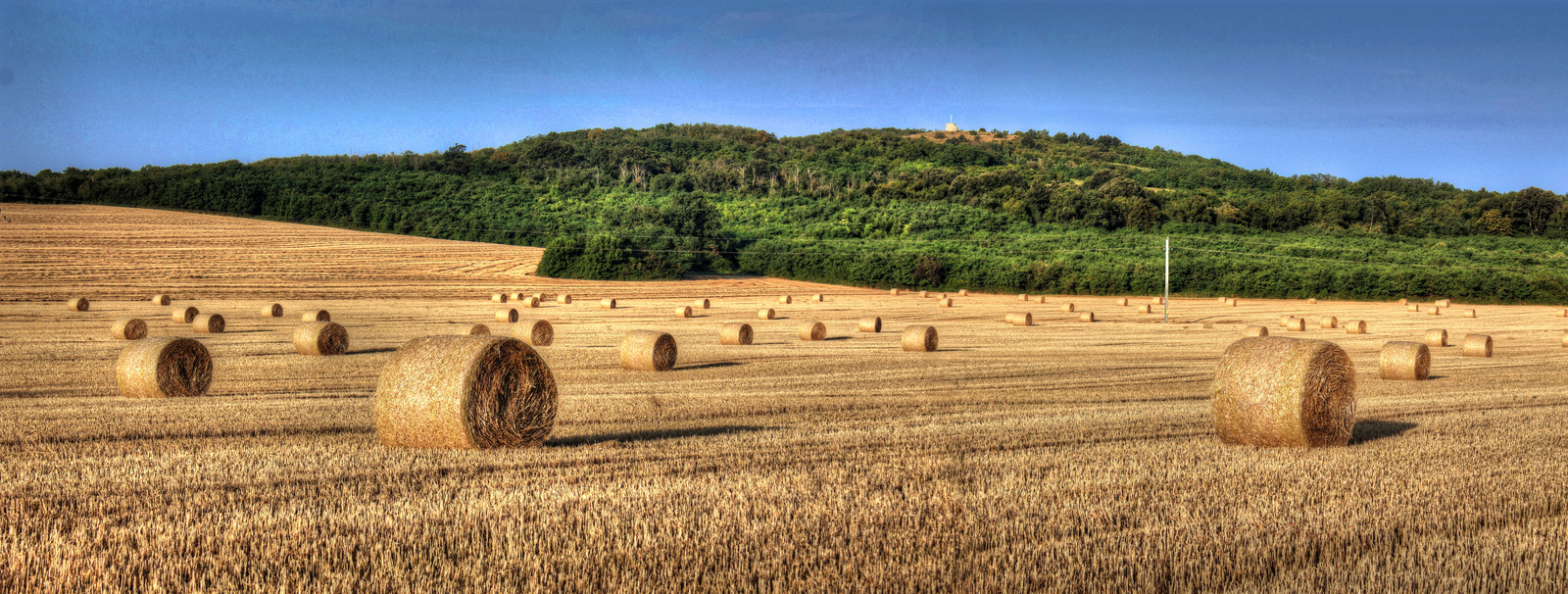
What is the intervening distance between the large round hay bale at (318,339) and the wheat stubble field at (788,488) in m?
1.16

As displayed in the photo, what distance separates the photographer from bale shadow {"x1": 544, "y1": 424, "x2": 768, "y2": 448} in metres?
9.57

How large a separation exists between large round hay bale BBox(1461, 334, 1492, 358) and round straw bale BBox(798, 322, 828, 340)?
13.6 meters

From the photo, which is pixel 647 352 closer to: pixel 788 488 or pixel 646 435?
pixel 646 435

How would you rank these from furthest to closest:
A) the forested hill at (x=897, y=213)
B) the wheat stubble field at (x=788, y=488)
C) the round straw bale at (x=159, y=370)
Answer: the forested hill at (x=897, y=213) < the round straw bale at (x=159, y=370) < the wheat stubble field at (x=788, y=488)

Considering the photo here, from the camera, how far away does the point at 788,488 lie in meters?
7.18

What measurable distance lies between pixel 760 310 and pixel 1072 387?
21.3 m

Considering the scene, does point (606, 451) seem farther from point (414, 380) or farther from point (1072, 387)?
point (1072, 387)

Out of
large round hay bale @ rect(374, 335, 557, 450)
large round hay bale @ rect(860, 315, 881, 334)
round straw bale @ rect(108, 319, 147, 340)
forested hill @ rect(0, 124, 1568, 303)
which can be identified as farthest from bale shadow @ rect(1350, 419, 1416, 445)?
forested hill @ rect(0, 124, 1568, 303)

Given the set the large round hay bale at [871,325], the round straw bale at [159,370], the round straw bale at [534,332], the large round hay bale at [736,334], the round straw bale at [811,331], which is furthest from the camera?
the large round hay bale at [871,325]

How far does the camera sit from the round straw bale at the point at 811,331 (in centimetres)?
2525

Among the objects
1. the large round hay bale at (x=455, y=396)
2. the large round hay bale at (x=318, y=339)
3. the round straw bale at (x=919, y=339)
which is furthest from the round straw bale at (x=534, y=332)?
the large round hay bale at (x=455, y=396)

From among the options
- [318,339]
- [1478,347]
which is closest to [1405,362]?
[1478,347]

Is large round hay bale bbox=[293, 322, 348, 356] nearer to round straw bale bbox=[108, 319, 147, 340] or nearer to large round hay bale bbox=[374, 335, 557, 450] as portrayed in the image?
round straw bale bbox=[108, 319, 147, 340]

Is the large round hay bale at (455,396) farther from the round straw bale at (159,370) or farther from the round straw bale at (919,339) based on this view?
the round straw bale at (919,339)
